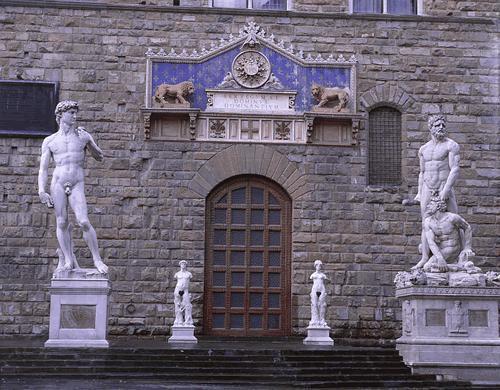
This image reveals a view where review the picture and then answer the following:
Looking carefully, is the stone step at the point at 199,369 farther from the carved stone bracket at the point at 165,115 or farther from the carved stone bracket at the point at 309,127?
the carved stone bracket at the point at 165,115

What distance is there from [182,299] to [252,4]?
275 inches

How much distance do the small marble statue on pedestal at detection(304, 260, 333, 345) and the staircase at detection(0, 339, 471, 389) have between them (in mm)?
2383

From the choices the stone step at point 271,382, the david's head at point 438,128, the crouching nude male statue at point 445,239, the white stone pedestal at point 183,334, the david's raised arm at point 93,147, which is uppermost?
the david's head at point 438,128

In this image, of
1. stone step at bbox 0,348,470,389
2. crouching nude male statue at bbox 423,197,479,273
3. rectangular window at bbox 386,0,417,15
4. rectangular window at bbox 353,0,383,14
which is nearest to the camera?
stone step at bbox 0,348,470,389

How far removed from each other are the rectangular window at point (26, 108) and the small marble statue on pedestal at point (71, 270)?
388cm

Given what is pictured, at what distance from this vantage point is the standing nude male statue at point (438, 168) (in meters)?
16.0

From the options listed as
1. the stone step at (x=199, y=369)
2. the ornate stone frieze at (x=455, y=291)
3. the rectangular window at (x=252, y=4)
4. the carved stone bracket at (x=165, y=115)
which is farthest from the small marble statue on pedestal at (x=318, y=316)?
the rectangular window at (x=252, y=4)

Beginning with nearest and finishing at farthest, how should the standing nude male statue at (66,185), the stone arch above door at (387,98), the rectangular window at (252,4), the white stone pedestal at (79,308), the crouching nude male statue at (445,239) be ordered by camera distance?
the white stone pedestal at (79,308)
the standing nude male statue at (66,185)
the crouching nude male statue at (445,239)
the stone arch above door at (387,98)
the rectangular window at (252,4)

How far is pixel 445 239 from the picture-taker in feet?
52.1

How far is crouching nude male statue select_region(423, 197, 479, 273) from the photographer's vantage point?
1578cm

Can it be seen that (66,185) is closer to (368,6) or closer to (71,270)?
(71,270)

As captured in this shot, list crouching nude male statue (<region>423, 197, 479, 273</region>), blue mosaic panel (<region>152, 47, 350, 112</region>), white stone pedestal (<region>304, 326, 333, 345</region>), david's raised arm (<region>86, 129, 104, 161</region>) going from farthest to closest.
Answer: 1. blue mosaic panel (<region>152, 47, 350, 112</region>)
2. white stone pedestal (<region>304, 326, 333, 345</region>)
3. david's raised arm (<region>86, 129, 104, 161</region>)
4. crouching nude male statue (<region>423, 197, 479, 273</region>)

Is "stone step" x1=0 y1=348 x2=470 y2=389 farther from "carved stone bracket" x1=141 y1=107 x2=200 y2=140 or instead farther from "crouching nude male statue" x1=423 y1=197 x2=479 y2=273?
"carved stone bracket" x1=141 y1=107 x2=200 y2=140

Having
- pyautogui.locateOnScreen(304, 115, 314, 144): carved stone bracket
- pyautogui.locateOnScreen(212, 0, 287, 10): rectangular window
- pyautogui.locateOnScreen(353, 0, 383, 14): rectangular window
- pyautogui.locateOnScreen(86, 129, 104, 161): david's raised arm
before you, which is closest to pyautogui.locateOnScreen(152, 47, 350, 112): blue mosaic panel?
pyautogui.locateOnScreen(304, 115, 314, 144): carved stone bracket
